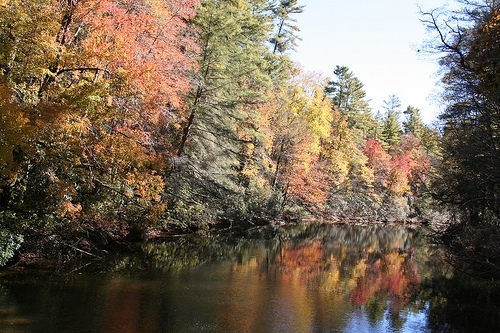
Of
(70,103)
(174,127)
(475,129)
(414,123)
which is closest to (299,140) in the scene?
(174,127)

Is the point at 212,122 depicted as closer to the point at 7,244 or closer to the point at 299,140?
the point at 299,140

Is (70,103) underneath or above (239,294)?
above

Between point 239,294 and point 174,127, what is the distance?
13.6 m

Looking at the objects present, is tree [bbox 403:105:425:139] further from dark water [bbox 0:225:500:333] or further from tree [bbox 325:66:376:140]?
dark water [bbox 0:225:500:333]

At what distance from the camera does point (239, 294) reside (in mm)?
13656

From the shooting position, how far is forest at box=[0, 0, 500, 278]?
1242cm

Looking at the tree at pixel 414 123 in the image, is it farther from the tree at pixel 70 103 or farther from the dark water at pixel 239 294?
the tree at pixel 70 103

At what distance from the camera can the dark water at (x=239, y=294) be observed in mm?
10570

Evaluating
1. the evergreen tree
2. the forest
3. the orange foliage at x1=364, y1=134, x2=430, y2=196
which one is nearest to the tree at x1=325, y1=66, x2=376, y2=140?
the orange foliage at x1=364, y1=134, x2=430, y2=196

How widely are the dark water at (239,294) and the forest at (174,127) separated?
1.40m

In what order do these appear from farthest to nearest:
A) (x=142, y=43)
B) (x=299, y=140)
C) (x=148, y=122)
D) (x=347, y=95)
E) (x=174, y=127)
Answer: (x=347, y=95)
(x=299, y=140)
(x=174, y=127)
(x=148, y=122)
(x=142, y=43)

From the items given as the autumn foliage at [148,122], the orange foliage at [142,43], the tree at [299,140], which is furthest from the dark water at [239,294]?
the tree at [299,140]

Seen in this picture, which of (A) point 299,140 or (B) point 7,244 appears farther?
(A) point 299,140

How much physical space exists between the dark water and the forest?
1403 millimetres
